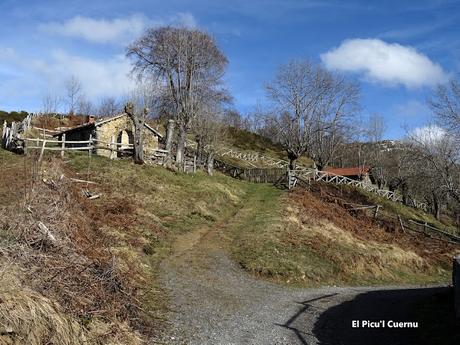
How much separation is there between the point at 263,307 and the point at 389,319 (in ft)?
10.8

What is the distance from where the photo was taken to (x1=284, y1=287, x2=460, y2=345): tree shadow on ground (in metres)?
9.95

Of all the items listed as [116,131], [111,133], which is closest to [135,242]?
[111,133]

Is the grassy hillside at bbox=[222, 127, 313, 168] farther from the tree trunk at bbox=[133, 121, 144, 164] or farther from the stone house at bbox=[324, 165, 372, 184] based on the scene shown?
the tree trunk at bbox=[133, 121, 144, 164]

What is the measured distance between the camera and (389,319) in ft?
38.9

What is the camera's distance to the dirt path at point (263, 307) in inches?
388

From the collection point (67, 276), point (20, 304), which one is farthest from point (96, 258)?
point (20, 304)

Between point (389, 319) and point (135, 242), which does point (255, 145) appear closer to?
point (135, 242)

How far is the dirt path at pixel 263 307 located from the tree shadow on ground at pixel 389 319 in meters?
0.02

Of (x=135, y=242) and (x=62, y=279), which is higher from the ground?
(x=62, y=279)

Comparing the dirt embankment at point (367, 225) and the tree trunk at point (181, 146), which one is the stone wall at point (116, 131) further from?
the dirt embankment at point (367, 225)

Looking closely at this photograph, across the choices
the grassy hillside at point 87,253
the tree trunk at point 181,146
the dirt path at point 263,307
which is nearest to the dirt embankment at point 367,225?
the grassy hillside at point 87,253

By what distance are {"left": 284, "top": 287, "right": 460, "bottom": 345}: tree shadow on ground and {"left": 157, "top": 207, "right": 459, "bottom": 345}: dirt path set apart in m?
0.02

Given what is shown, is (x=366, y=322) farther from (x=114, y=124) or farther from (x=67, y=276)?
(x=114, y=124)

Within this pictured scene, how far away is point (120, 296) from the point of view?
962cm
